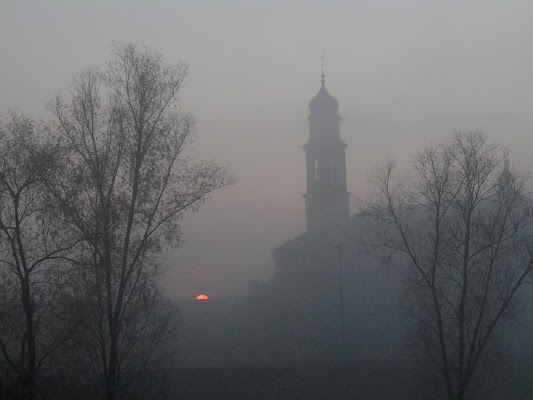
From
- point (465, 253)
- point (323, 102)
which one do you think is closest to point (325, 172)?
point (323, 102)

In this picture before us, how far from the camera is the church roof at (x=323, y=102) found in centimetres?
4928

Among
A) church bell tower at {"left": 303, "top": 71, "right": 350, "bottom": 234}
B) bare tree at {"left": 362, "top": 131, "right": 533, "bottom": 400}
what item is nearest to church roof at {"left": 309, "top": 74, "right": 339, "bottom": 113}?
church bell tower at {"left": 303, "top": 71, "right": 350, "bottom": 234}

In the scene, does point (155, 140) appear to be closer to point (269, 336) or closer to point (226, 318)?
point (269, 336)

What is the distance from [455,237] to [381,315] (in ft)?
83.5

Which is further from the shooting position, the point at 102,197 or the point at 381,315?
the point at 381,315

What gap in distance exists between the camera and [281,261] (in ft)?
166

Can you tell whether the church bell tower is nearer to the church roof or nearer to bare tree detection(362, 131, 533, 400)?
the church roof

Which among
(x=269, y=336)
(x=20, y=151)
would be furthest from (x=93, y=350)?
(x=269, y=336)

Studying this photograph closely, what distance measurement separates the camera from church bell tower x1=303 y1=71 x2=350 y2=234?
4775 centimetres

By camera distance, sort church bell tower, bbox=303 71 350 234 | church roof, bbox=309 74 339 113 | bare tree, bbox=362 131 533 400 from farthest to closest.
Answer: church roof, bbox=309 74 339 113 < church bell tower, bbox=303 71 350 234 < bare tree, bbox=362 131 533 400

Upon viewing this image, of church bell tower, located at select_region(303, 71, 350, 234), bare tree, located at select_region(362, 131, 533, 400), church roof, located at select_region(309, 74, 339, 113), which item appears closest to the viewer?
bare tree, located at select_region(362, 131, 533, 400)

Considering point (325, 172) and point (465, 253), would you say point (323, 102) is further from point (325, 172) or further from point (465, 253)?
point (465, 253)

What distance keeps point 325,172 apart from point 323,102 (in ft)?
18.1

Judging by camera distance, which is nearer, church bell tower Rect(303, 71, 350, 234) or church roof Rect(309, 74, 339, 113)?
church bell tower Rect(303, 71, 350, 234)
